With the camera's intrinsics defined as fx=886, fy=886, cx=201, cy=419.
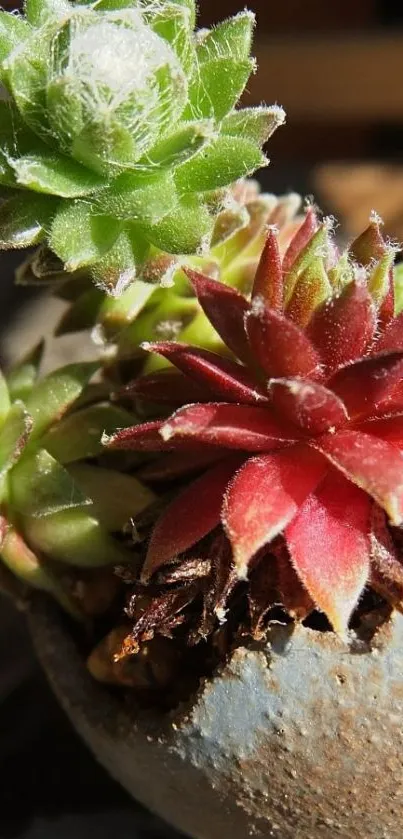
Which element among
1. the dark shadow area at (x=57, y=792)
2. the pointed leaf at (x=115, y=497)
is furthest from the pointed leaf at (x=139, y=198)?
the dark shadow area at (x=57, y=792)

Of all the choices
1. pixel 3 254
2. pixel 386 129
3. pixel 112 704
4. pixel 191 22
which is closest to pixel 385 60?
pixel 386 129

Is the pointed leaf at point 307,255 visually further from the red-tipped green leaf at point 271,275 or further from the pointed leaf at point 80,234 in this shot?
the pointed leaf at point 80,234

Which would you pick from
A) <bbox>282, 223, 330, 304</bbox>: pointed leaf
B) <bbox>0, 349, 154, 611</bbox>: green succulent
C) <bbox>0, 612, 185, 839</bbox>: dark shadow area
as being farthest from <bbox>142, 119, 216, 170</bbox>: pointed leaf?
<bbox>0, 612, 185, 839</bbox>: dark shadow area

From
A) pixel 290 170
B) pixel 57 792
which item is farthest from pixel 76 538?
pixel 290 170

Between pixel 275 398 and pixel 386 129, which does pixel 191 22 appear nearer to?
pixel 275 398

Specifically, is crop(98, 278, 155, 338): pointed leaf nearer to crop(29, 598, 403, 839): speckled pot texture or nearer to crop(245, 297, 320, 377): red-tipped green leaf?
crop(245, 297, 320, 377): red-tipped green leaf

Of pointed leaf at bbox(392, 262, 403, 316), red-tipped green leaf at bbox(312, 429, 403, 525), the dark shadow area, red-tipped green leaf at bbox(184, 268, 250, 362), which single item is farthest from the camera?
the dark shadow area
